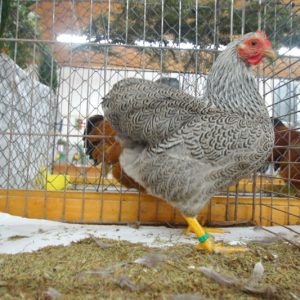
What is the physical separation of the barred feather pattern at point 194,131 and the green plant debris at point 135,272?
308 millimetres

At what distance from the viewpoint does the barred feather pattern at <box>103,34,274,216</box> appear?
4.53 ft

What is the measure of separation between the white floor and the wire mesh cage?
5.0 inches

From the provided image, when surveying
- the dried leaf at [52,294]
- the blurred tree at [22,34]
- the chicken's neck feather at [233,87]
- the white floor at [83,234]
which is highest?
the blurred tree at [22,34]

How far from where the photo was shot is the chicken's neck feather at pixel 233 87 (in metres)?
1.52

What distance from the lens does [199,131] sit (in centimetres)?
141

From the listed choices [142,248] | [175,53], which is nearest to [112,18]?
[175,53]

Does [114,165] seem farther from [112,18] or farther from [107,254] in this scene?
[112,18]

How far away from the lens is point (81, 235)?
1.58m

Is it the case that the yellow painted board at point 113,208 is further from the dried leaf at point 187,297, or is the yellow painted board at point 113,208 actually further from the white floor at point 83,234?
the dried leaf at point 187,297

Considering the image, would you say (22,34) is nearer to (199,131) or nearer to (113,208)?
(113,208)

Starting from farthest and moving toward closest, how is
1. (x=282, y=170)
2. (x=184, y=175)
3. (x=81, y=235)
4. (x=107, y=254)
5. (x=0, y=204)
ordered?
(x=282, y=170), (x=0, y=204), (x=81, y=235), (x=184, y=175), (x=107, y=254)

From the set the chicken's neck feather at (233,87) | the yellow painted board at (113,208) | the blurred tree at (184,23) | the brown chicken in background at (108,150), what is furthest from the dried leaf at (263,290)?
the blurred tree at (184,23)

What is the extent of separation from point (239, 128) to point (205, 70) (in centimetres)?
122

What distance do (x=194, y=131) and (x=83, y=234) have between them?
0.79 m
